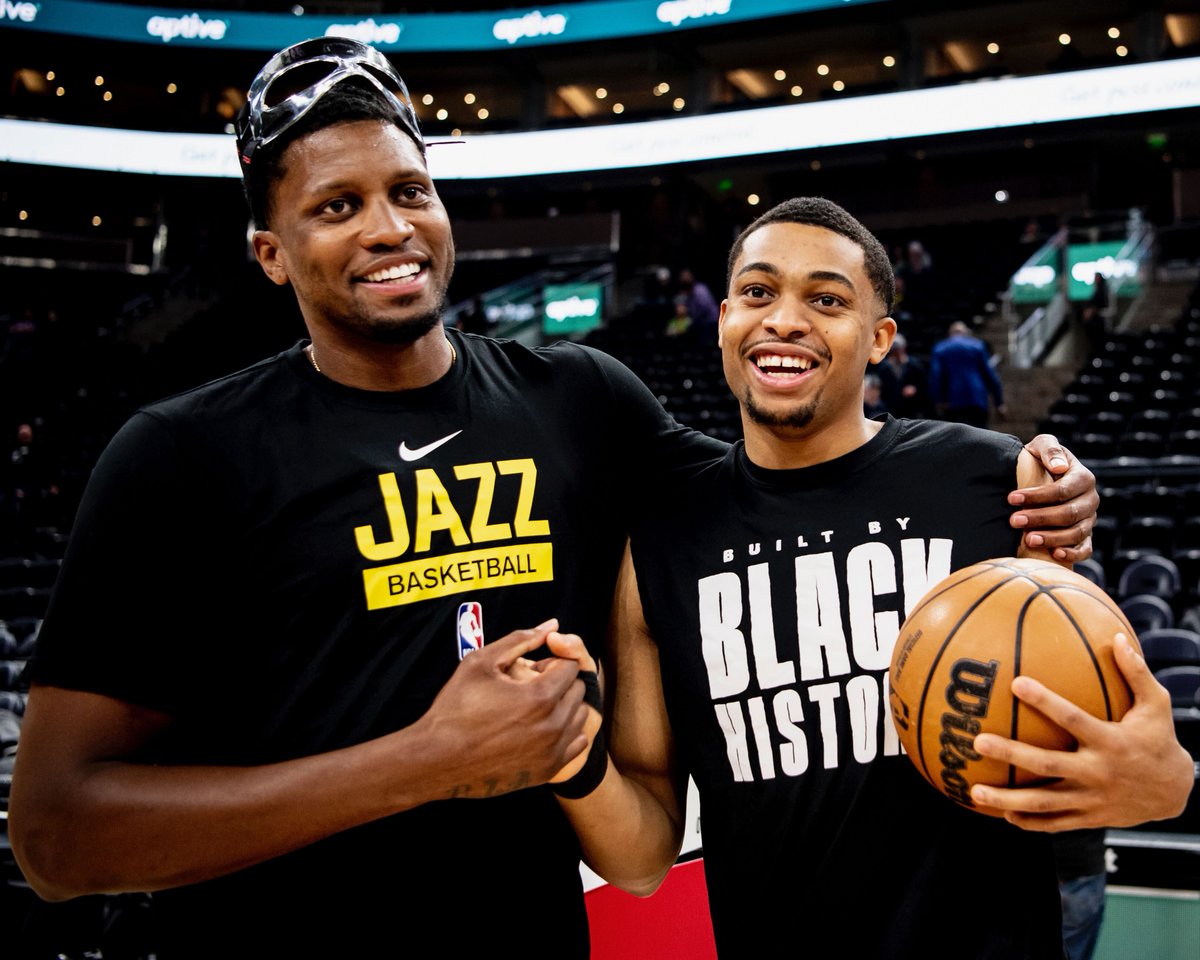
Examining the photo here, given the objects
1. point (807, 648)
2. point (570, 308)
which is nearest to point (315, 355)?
point (807, 648)

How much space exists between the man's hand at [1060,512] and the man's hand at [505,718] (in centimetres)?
89

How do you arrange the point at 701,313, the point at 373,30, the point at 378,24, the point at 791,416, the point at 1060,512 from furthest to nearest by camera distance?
1. the point at 378,24
2. the point at 373,30
3. the point at 701,313
4. the point at 791,416
5. the point at 1060,512

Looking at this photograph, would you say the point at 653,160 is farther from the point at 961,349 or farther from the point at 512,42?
the point at 961,349

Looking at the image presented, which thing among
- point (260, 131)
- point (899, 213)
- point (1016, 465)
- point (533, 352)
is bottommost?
point (1016, 465)

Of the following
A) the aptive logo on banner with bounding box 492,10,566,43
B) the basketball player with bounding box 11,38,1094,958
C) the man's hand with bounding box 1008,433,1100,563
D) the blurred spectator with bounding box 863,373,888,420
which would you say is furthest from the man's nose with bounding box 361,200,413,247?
the aptive logo on banner with bounding box 492,10,566,43

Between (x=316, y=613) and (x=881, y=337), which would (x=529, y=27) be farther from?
(x=316, y=613)

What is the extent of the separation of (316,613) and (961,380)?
28.2ft

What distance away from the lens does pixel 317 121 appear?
1751 millimetres

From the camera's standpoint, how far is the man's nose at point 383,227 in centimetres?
173

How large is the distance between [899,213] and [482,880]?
2101 cm

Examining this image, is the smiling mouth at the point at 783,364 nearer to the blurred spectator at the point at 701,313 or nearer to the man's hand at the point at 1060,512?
the man's hand at the point at 1060,512

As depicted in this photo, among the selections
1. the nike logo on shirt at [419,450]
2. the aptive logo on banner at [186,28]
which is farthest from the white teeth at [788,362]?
the aptive logo on banner at [186,28]

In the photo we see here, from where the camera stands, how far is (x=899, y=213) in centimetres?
2109

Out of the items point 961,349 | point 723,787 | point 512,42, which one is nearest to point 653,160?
point 512,42
